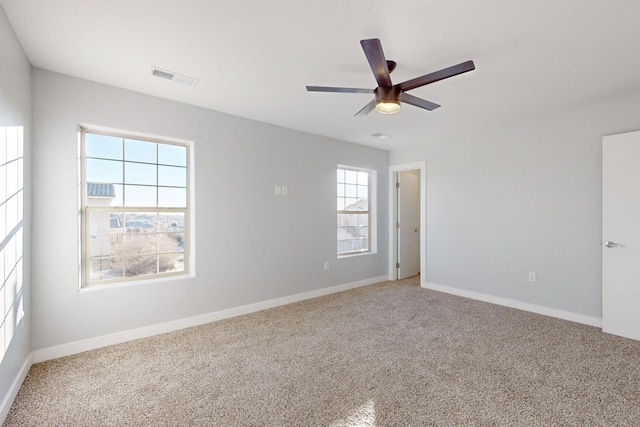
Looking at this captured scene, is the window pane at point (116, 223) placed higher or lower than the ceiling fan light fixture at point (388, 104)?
lower

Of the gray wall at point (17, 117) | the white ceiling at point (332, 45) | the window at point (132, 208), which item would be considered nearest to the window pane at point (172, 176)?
the window at point (132, 208)

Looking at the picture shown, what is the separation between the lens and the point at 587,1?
1761 millimetres

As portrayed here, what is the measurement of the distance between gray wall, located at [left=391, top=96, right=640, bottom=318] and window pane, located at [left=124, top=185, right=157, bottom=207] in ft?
13.6

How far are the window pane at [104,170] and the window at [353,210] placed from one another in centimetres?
321

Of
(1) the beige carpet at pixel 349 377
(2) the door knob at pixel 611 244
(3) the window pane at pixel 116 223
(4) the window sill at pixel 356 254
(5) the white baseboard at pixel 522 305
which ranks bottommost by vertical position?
(1) the beige carpet at pixel 349 377

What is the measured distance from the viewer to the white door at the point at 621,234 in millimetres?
3043

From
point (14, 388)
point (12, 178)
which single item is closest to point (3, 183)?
point (12, 178)

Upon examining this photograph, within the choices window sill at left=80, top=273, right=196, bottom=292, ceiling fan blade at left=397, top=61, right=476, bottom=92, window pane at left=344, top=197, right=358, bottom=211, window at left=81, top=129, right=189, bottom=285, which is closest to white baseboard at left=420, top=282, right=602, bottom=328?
window pane at left=344, top=197, right=358, bottom=211

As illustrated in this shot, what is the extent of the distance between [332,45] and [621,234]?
11.6 ft

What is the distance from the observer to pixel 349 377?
2346 mm

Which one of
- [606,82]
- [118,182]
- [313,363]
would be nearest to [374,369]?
[313,363]

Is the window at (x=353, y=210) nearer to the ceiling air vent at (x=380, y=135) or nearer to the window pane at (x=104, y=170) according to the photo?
the ceiling air vent at (x=380, y=135)

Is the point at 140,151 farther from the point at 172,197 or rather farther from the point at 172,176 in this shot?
the point at 172,197

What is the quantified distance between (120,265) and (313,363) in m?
2.23
